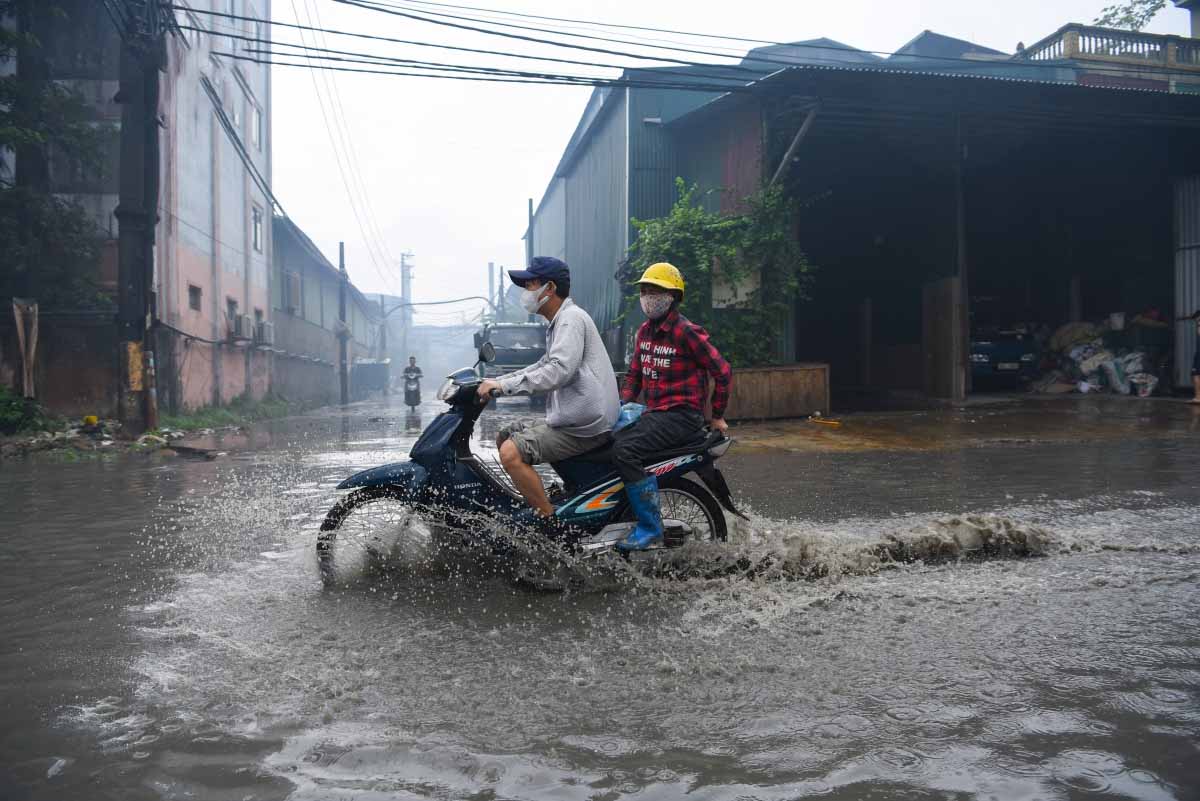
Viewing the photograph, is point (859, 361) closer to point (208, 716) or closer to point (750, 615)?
point (750, 615)

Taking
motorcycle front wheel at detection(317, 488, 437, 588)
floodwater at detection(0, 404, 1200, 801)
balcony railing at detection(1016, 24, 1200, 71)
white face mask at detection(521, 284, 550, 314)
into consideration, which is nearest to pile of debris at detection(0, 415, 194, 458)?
floodwater at detection(0, 404, 1200, 801)

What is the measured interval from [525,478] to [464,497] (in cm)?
36

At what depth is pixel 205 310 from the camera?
20.6 meters

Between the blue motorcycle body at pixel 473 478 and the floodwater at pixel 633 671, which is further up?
the blue motorcycle body at pixel 473 478

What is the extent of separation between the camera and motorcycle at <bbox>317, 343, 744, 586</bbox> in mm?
4359

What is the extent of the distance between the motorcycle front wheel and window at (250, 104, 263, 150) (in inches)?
986

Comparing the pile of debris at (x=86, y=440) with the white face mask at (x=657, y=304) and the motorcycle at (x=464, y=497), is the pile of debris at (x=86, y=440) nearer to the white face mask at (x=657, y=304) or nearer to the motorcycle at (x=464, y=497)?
the motorcycle at (x=464, y=497)

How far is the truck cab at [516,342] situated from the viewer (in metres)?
24.2

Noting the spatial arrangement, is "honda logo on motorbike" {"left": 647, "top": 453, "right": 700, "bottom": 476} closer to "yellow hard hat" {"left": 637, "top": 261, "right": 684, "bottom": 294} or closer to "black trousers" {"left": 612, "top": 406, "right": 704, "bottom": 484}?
"black trousers" {"left": 612, "top": 406, "right": 704, "bottom": 484}

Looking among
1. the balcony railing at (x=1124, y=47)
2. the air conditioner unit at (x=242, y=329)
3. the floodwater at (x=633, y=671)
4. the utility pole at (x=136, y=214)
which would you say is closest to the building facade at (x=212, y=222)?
the air conditioner unit at (x=242, y=329)

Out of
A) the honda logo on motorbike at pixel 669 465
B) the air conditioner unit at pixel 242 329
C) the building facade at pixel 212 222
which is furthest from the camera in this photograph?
the air conditioner unit at pixel 242 329

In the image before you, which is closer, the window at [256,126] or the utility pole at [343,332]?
the window at [256,126]

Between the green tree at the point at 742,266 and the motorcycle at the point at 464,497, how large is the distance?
1050 centimetres

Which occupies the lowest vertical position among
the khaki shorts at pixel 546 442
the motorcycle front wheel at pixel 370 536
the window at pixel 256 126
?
the motorcycle front wheel at pixel 370 536
